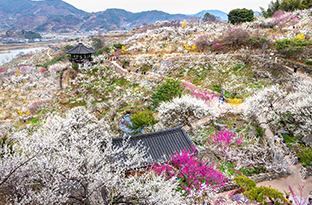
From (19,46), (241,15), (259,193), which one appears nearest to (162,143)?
(259,193)

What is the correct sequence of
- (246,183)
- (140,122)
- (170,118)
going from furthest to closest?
(170,118)
(140,122)
(246,183)

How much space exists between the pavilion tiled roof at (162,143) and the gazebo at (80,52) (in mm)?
22498

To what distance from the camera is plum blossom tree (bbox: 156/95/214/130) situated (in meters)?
13.8

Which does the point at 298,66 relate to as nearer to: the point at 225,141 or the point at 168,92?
the point at 225,141

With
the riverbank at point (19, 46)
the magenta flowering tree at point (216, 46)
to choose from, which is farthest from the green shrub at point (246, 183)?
the riverbank at point (19, 46)

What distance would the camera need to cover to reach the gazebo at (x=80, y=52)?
2691cm

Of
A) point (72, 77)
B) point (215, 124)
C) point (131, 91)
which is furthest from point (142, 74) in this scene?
point (215, 124)

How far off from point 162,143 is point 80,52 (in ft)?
78.8

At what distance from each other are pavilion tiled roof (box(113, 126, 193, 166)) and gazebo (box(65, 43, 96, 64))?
73.8 ft

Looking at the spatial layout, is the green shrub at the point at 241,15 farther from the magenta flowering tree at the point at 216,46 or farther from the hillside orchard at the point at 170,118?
the magenta flowering tree at the point at 216,46

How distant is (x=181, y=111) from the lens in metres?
14.0

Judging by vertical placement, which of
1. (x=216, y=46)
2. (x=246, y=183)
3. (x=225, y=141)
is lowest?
(x=225, y=141)

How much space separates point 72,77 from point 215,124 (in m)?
24.9

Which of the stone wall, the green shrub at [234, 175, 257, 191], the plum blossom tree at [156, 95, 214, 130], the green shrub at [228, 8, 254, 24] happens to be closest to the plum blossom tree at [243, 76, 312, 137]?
the plum blossom tree at [156, 95, 214, 130]
